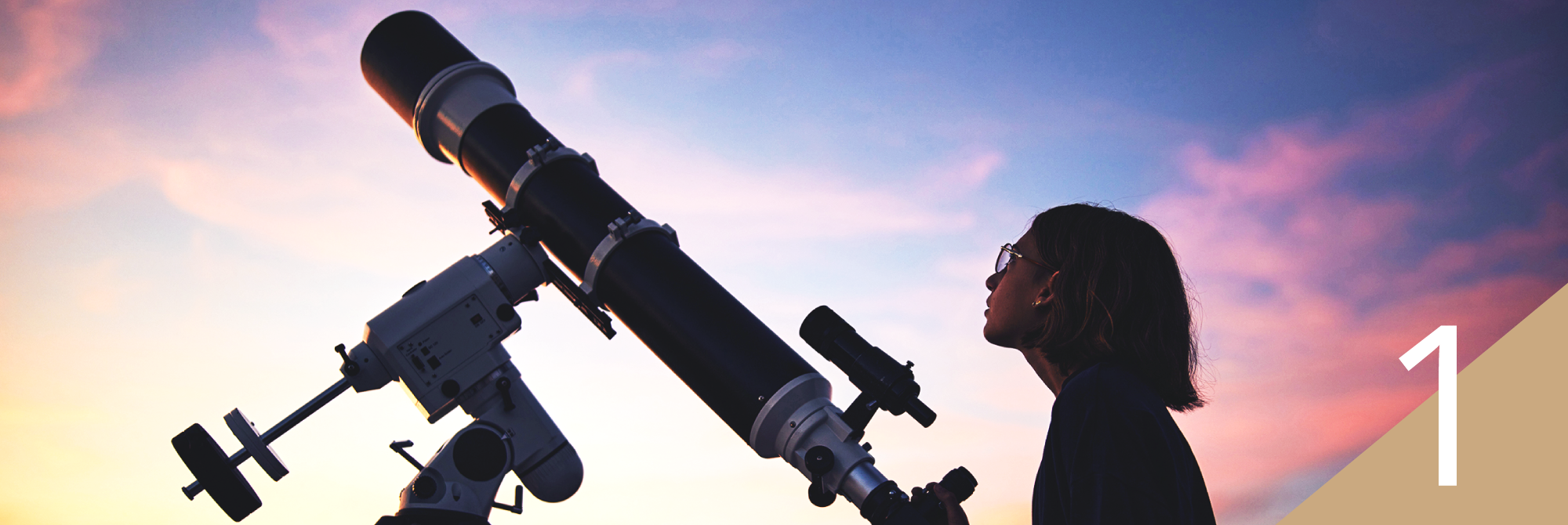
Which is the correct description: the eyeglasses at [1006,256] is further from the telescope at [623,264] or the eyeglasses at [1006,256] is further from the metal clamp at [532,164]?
the metal clamp at [532,164]

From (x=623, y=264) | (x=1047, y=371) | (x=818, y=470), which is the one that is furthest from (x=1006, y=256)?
(x=623, y=264)

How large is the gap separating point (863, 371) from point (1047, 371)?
2.36ft

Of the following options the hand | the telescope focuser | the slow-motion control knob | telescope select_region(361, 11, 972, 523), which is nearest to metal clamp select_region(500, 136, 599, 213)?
telescope select_region(361, 11, 972, 523)

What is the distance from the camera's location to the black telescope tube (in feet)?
9.80

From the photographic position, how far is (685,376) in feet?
10.3

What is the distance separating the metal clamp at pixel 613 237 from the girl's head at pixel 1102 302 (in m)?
1.67

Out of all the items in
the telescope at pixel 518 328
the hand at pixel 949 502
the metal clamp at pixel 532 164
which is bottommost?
the hand at pixel 949 502

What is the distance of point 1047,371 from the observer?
2.04m

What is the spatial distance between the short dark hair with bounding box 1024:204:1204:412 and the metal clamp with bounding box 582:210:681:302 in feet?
5.80

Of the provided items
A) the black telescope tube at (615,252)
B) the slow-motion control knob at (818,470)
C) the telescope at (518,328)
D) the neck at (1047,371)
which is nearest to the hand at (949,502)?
the telescope at (518,328)

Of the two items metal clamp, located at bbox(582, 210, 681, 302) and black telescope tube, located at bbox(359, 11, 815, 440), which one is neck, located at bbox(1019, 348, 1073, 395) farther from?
metal clamp, located at bbox(582, 210, 681, 302)

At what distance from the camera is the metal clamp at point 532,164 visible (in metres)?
3.48

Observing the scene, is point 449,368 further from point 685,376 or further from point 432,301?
point 685,376

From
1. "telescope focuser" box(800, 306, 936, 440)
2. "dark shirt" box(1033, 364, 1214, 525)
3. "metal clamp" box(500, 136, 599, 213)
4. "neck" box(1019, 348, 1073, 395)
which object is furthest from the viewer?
"metal clamp" box(500, 136, 599, 213)
